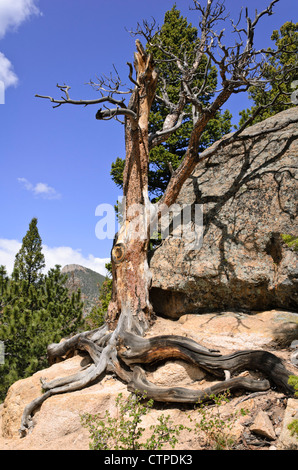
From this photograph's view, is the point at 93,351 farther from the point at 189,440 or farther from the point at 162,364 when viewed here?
the point at 189,440

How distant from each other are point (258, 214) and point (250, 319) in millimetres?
2326

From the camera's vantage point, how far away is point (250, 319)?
6695 millimetres

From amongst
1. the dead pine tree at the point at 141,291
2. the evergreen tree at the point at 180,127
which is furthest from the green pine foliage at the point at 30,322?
the evergreen tree at the point at 180,127

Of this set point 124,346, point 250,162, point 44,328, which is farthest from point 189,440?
point 44,328

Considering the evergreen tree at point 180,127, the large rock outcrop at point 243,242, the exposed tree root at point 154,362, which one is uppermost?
the evergreen tree at point 180,127

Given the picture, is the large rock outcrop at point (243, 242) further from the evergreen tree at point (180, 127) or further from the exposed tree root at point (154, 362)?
the evergreen tree at point (180, 127)

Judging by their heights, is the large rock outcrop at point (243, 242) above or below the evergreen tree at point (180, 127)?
below

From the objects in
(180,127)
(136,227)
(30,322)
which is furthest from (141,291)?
(180,127)

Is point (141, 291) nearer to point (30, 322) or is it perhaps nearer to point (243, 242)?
point (243, 242)

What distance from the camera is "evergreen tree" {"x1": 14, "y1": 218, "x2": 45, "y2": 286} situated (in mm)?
16141

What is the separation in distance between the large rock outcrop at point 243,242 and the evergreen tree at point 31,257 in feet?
32.1

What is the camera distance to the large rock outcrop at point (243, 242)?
22.8ft

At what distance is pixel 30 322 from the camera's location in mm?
11062

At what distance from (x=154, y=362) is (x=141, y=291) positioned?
5.54ft
